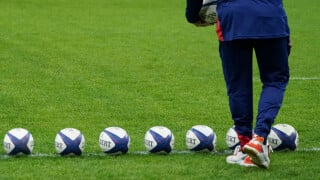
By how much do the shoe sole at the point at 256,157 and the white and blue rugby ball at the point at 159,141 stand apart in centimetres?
101

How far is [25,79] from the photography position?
1336cm

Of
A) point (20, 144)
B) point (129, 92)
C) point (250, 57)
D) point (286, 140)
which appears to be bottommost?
point (129, 92)

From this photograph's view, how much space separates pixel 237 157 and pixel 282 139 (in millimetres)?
693

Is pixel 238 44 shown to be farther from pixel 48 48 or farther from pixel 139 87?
pixel 48 48

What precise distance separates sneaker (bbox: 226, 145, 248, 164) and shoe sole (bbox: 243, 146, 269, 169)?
11.8 inches

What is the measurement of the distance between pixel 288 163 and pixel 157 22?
15.9 m

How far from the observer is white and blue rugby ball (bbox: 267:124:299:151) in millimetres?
8180

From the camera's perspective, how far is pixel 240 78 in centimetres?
744

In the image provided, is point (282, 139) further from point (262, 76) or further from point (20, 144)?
point (20, 144)

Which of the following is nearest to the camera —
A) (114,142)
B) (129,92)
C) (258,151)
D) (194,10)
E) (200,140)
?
(258,151)

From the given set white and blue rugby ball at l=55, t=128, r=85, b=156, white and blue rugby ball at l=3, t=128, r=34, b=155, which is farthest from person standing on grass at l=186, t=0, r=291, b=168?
white and blue rugby ball at l=3, t=128, r=34, b=155

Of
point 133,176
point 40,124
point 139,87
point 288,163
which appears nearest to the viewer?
point 133,176

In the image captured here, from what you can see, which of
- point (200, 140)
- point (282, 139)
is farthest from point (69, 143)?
point (282, 139)

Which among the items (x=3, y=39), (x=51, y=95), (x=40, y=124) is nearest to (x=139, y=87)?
(x=51, y=95)
